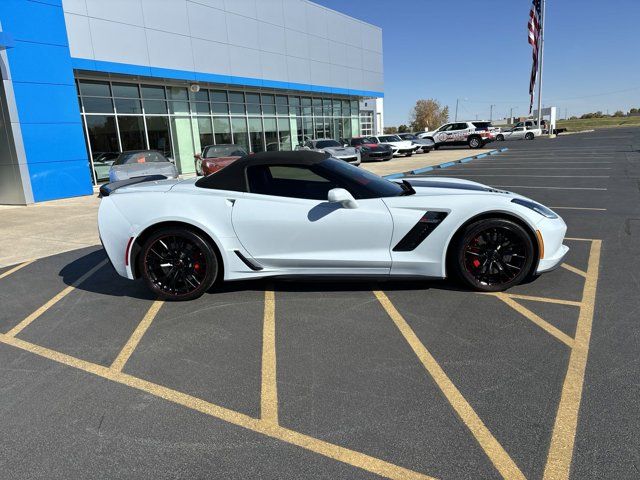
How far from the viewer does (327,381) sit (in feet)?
9.38

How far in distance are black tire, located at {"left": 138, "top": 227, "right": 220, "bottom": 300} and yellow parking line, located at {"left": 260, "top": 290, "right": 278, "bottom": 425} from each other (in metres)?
0.67

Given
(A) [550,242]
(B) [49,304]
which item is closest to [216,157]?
(B) [49,304]

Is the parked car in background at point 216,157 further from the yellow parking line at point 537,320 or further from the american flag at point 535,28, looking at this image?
the american flag at point 535,28

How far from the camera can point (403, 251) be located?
4.08 meters

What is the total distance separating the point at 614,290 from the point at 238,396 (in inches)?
142

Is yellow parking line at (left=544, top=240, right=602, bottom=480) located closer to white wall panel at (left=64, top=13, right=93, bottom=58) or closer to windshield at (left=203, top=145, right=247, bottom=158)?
windshield at (left=203, top=145, right=247, bottom=158)

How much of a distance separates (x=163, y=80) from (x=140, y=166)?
26.2 ft

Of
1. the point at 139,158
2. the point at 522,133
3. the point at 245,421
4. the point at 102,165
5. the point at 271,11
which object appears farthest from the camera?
the point at 522,133

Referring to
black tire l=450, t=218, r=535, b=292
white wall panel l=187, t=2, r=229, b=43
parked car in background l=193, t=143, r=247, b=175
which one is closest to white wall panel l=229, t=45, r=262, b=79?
white wall panel l=187, t=2, r=229, b=43

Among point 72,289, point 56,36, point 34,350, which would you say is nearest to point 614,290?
point 34,350

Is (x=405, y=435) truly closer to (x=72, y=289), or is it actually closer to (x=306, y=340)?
(x=306, y=340)

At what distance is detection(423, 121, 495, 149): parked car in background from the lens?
99.2ft

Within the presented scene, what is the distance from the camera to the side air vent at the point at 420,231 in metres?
4.05

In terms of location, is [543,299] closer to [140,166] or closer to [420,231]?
[420,231]
